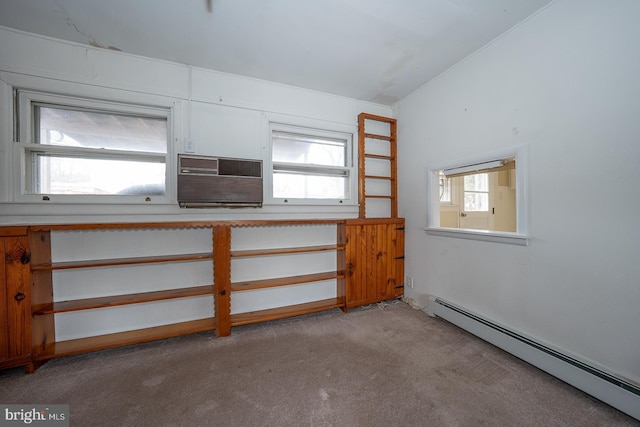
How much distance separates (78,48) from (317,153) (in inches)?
92.1

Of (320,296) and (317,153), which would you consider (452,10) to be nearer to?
(317,153)

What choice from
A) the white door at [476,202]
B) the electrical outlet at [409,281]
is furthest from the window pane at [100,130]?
the white door at [476,202]

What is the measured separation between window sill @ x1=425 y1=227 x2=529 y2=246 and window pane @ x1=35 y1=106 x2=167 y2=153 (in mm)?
2963

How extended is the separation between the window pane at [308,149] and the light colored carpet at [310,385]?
75.5 inches

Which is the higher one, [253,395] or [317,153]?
[317,153]

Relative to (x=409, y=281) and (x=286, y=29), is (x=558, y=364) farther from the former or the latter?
(x=286, y=29)

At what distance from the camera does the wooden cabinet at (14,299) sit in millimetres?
1633

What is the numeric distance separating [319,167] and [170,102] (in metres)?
1.63

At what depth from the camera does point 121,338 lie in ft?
6.55

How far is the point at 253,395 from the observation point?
1.49m

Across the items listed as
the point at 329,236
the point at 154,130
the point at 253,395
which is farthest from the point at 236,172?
the point at 253,395

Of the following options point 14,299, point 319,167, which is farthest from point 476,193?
point 14,299

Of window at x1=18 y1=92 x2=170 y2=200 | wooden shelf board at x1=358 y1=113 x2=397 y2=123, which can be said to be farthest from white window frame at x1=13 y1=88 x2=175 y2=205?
wooden shelf board at x1=358 y1=113 x2=397 y2=123

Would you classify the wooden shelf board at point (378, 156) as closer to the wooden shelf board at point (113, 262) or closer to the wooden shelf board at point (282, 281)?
the wooden shelf board at point (282, 281)
